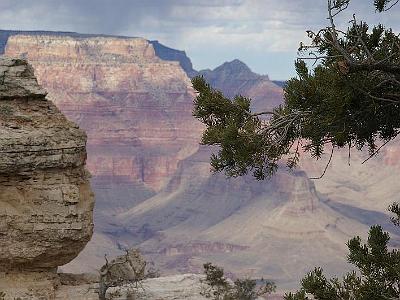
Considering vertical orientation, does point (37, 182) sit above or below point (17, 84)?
below

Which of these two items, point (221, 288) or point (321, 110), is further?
point (221, 288)

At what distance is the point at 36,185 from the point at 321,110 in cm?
1029

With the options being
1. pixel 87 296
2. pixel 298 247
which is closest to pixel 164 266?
pixel 298 247

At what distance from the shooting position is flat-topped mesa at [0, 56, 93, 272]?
23781 mm

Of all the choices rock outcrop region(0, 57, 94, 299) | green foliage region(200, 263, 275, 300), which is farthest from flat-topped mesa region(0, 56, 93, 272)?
green foliage region(200, 263, 275, 300)

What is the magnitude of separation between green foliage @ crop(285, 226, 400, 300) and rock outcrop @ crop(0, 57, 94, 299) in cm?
983

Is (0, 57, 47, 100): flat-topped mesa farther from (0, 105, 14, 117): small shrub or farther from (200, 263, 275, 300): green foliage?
(200, 263, 275, 300): green foliage

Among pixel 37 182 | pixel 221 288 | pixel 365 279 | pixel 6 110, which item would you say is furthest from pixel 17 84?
pixel 365 279

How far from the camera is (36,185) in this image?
24078 mm

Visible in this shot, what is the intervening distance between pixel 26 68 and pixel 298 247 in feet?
481

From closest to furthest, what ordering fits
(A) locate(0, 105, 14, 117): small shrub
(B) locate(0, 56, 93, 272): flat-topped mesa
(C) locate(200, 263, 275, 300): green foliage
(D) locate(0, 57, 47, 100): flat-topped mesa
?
(B) locate(0, 56, 93, 272): flat-topped mesa
(A) locate(0, 105, 14, 117): small shrub
(D) locate(0, 57, 47, 100): flat-topped mesa
(C) locate(200, 263, 275, 300): green foliage

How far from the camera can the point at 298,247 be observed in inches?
6644

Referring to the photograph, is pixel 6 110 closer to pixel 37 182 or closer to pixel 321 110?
pixel 37 182

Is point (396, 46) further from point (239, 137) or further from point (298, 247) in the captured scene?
point (298, 247)
